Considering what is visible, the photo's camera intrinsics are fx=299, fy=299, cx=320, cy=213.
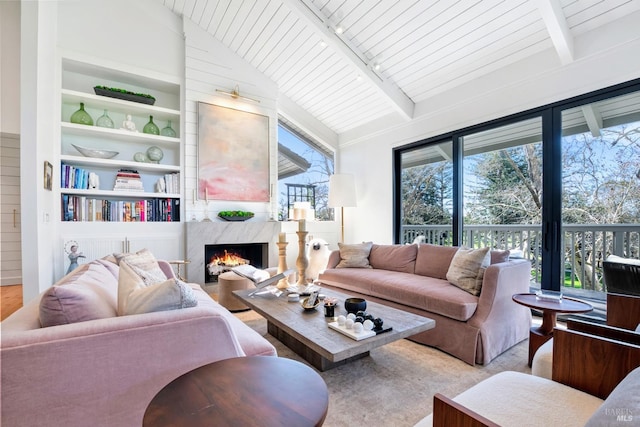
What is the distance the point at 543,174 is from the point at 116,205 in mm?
5088

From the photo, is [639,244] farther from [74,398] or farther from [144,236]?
[144,236]

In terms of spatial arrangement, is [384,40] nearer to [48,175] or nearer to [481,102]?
[481,102]

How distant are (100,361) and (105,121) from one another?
4.01m

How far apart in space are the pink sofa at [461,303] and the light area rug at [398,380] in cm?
10

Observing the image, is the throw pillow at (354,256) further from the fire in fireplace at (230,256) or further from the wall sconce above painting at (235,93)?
the wall sconce above painting at (235,93)

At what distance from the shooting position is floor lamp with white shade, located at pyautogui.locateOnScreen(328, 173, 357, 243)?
4941 mm

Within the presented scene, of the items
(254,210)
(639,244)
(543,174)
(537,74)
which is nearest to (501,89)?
(537,74)

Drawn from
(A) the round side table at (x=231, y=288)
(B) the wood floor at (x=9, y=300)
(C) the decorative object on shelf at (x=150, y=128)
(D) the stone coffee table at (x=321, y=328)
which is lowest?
(B) the wood floor at (x=9, y=300)

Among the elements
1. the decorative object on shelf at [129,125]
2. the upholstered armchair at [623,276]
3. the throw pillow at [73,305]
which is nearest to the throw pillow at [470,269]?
the upholstered armchair at [623,276]

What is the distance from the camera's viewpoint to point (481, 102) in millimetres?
3578

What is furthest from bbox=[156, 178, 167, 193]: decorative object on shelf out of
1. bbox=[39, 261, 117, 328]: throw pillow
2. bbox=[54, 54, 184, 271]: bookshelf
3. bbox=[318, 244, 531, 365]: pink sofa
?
bbox=[39, 261, 117, 328]: throw pillow

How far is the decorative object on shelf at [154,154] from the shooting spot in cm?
426

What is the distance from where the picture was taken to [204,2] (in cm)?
405

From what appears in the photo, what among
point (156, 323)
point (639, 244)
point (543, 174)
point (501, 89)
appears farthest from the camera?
point (501, 89)
